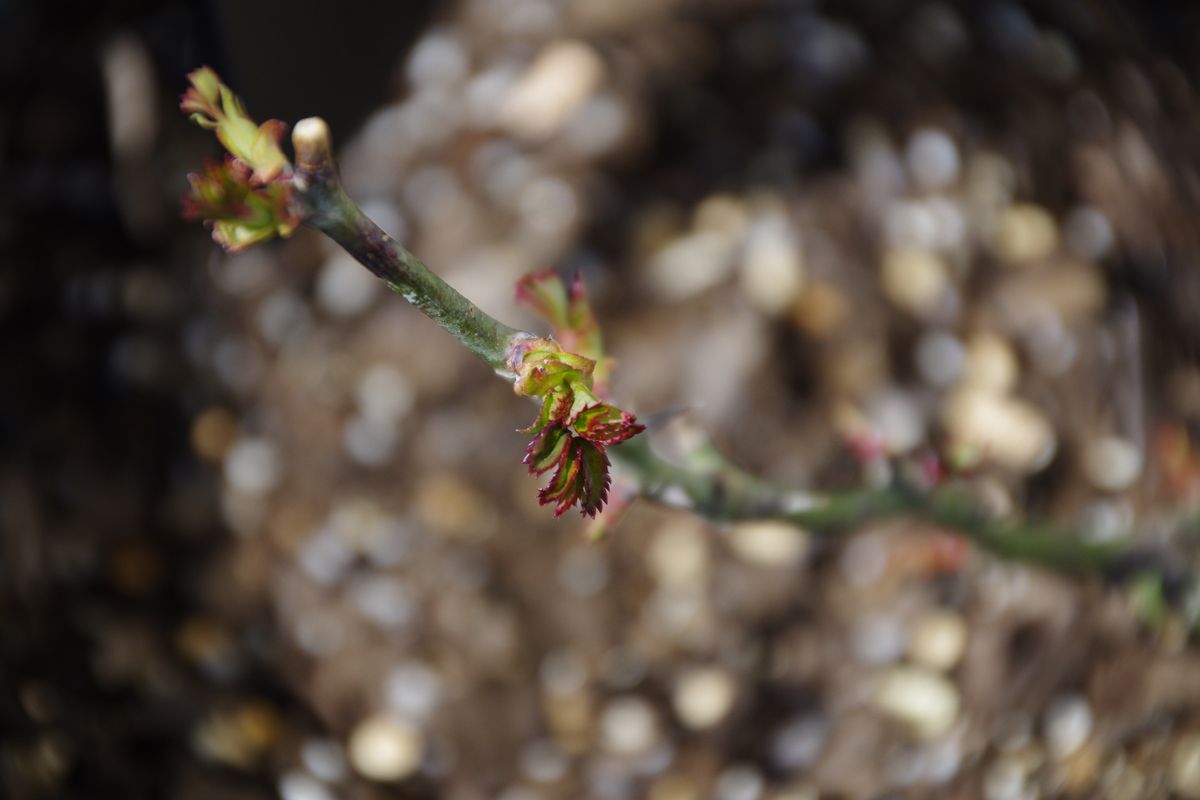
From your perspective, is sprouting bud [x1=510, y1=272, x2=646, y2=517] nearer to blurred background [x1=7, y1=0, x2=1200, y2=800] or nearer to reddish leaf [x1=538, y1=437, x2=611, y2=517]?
reddish leaf [x1=538, y1=437, x2=611, y2=517]

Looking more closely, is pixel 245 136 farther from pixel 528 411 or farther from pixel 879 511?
pixel 528 411

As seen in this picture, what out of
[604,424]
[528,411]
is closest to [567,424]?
[604,424]

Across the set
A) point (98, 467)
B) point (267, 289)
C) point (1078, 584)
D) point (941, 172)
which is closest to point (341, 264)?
point (267, 289)

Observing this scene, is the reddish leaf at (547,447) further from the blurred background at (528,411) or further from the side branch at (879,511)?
the blurred background at (528,411)

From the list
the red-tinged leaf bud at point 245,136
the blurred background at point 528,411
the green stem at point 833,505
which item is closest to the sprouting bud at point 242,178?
the red-tinged leaf bud at point 245,136

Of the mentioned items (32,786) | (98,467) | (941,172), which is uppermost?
(941,172)

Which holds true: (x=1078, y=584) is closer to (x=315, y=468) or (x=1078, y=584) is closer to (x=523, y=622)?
(x=523, y=622)
